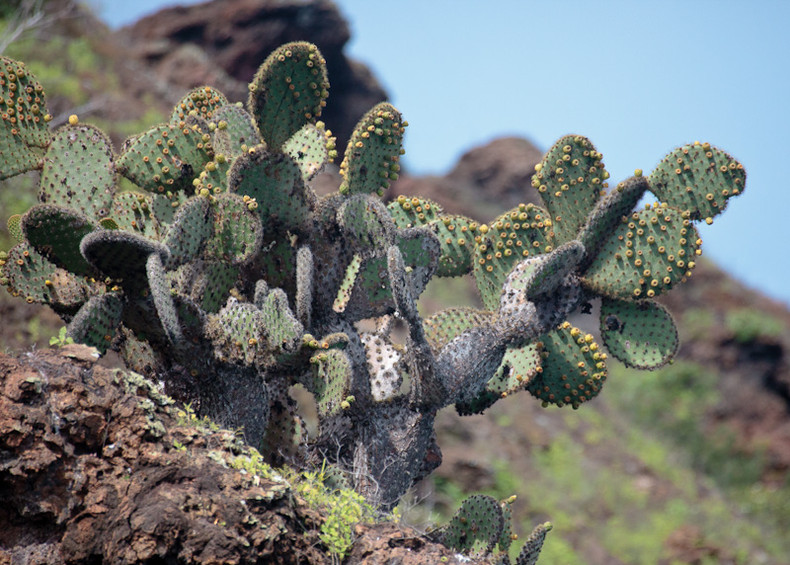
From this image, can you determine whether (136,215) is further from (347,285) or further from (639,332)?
(639,332)

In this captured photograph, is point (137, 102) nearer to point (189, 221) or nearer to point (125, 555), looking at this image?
point (189, 221)

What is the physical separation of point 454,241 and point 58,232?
6.15 feet

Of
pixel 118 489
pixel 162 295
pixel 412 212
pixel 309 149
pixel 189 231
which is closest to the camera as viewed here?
pixel 118 489

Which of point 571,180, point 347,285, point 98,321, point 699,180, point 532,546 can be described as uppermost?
point 699,180

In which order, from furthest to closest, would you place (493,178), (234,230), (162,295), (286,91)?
(493,178) → (286,91) → (234,230) → (162,295)

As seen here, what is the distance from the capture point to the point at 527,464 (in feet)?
34.7

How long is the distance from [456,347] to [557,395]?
673mm

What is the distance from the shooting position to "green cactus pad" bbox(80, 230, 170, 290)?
10.0ft

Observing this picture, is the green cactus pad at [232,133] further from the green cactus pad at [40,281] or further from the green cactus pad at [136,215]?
the green cactus pad at [40,281]

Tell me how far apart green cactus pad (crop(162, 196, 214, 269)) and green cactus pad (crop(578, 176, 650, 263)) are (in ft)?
6.05

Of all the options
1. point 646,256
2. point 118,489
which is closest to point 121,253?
point 118,489

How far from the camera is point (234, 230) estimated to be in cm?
348

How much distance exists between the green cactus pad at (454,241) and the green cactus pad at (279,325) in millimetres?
1001

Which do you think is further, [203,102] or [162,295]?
[203,102]
